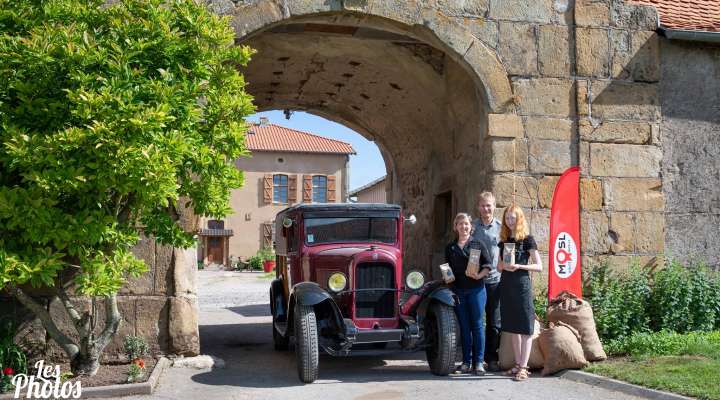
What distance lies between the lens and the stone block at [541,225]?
8297 millimetres

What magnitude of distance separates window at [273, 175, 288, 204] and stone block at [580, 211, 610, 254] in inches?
1196

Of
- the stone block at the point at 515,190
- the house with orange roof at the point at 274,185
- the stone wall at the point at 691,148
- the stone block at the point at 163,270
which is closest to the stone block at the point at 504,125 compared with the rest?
the stone block at the point at 515,190

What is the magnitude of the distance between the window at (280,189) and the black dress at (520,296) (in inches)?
1263

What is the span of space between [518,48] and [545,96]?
2.14 feet

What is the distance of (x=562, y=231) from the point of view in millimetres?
7711

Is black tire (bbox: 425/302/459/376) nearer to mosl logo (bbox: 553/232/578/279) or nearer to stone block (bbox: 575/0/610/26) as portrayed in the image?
mosl logo (bbox: 553/232/578/279)

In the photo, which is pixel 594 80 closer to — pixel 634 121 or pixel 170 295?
pixel 634 121

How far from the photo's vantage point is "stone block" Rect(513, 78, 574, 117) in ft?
27.6

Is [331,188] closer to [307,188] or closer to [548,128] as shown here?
[307,188]

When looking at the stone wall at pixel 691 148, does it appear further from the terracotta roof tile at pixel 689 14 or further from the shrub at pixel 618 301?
the shrub at pixel 618 301

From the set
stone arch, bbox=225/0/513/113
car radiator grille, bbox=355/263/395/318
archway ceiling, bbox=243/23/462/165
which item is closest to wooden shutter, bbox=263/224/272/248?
archway ceiling, bbox=243/23/462/165

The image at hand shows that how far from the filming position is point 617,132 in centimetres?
859

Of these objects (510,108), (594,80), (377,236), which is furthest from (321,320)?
(594,80)

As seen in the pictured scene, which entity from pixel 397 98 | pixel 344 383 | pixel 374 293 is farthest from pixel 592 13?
pixel 344 383
